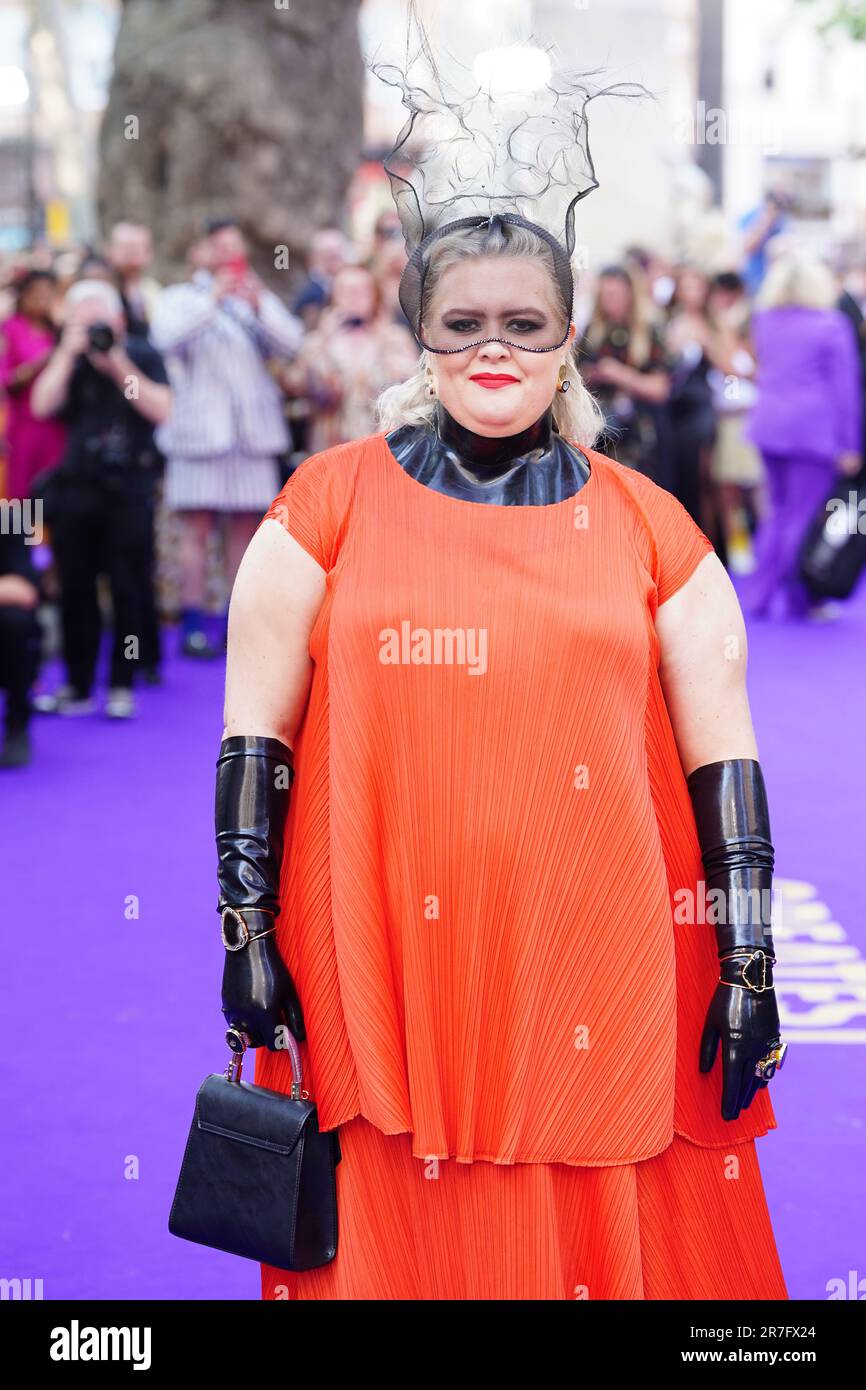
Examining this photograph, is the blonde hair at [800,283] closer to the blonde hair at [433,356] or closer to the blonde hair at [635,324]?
the blonde hair at [635,324]

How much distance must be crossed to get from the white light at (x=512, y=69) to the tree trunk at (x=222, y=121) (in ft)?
31.9

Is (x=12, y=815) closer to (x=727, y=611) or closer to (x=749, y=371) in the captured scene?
(x=727, y=611)

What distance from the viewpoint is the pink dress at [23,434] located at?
362 inches

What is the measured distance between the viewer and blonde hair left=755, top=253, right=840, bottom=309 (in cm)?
1036

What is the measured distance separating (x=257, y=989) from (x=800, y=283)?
853 cm

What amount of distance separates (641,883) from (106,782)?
5135mm

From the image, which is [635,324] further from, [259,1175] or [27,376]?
[259,1175]

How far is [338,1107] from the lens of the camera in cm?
261

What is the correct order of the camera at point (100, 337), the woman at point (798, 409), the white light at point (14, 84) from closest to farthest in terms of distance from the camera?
the camera at point (100, 337) → the woman at point (798, 409) → the white light at point (14, 84)

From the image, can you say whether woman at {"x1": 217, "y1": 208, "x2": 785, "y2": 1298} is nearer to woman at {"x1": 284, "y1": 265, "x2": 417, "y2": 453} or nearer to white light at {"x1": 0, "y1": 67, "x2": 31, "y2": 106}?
woman at {"x1": 284, "y1": 265, "x2": 417, "y2": 453}

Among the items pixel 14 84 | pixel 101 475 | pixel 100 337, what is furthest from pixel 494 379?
pixel 14 84

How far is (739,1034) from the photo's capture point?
256 cm

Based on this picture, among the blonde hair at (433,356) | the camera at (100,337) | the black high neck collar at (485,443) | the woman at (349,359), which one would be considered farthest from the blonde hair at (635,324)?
the black high neck collar at (485,443)

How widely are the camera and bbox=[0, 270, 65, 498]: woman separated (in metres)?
0.71
